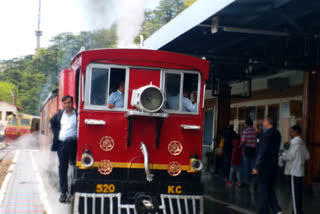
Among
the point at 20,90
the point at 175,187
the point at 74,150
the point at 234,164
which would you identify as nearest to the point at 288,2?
the point at 175,187

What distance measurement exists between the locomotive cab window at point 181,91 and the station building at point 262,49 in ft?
5.67

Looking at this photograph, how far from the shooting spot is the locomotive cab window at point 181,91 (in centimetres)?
768

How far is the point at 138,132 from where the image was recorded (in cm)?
748

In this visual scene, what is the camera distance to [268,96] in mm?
18297

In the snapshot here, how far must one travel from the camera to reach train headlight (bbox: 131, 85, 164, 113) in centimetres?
713

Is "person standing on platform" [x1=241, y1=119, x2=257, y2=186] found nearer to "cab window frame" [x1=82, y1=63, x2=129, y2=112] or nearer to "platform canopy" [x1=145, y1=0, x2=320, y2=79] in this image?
"platform canopy" [x1=145, y1=0, x2=320, y2=79]

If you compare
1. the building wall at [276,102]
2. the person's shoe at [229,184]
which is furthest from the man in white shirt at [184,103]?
the building wall at [276,102]

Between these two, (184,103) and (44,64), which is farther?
(44,64)

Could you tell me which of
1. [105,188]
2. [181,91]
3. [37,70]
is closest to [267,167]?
[181,91]

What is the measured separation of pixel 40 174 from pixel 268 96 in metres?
8.87

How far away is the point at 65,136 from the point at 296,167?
14.1ft

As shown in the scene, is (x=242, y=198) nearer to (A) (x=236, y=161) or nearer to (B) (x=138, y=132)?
(A) (x=236, y=161)

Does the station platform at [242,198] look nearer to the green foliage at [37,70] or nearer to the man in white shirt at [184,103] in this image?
the man in white shirt at [184,103]

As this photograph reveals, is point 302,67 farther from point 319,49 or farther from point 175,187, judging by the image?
point 175,187
